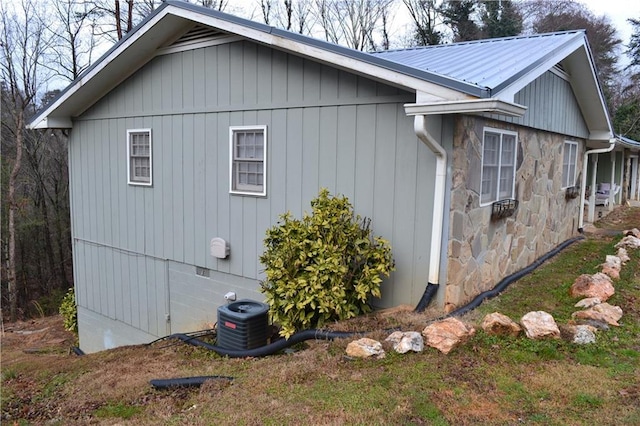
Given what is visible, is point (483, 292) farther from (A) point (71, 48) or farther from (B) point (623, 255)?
(A) point (71, 48)

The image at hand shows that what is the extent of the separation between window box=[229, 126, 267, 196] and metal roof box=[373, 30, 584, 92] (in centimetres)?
214

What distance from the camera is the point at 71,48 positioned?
18.0 m

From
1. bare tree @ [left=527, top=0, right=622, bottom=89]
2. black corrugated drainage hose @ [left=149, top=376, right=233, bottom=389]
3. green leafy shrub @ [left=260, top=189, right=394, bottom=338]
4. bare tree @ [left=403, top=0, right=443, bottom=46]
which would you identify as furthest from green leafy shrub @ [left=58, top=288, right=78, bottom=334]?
bare tree @ [left=527, top=0, right=622, bottom=89]

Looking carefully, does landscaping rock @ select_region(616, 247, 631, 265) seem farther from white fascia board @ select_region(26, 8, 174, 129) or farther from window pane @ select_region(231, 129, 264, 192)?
white fascia board @ select_region(26, 8, 174, 129)

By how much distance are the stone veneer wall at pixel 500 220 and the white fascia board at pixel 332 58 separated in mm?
671

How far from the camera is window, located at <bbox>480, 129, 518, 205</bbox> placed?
5910 mm

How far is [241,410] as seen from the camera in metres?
3.53

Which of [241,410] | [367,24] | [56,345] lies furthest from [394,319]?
[367,24]

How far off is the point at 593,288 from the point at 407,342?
293 cm

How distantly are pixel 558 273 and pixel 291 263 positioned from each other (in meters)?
4.47

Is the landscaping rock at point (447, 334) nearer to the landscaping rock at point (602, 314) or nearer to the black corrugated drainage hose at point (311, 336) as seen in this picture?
the black corrugated drainage hose at point (311, 336)

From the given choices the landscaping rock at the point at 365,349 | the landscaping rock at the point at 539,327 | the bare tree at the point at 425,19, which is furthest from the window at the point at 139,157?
the bare tree at the point at 425,19

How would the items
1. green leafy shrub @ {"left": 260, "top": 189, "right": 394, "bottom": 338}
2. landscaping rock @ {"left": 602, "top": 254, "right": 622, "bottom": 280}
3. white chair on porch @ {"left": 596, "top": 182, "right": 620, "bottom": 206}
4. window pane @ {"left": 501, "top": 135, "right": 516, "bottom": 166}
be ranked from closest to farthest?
green leafy shrub @ {"left": 260, "top": 189, "right": 394, "bottom": 338}
window pane @ {"left": 501, "top": 135, "right": 516, "bottom": 166}
landscaping rock @ {"left": 602, "top": 254, "right": 622, "bottom": 280}
white chair on porch @ {"left": 596, "top": 182, "right": 620, "bottom": 206}

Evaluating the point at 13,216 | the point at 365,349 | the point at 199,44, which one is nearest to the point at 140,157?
the point at 199,44
